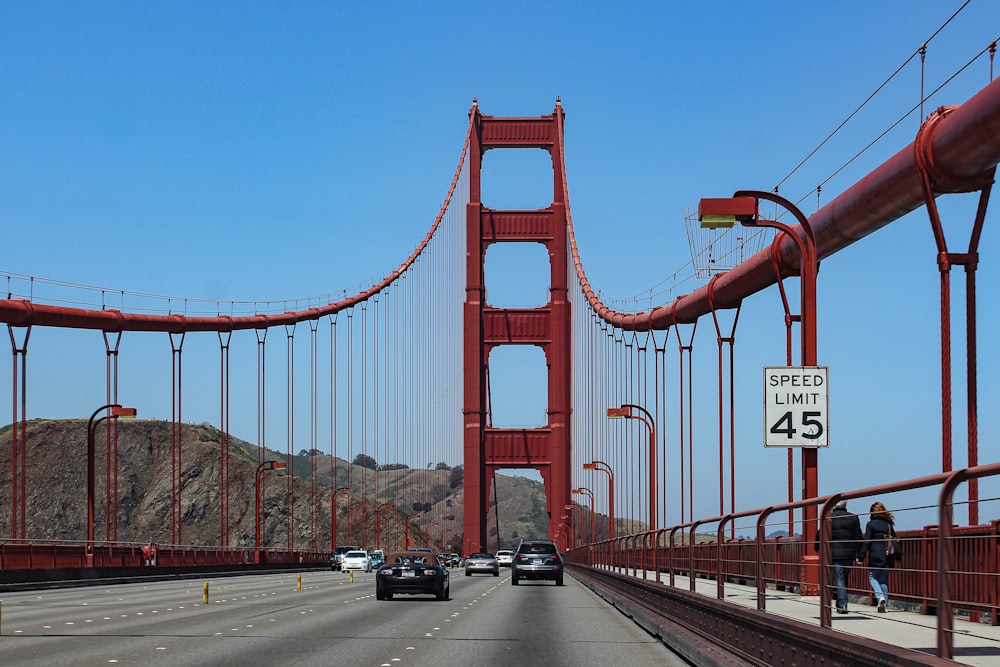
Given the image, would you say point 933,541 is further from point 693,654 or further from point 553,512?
point 553,512

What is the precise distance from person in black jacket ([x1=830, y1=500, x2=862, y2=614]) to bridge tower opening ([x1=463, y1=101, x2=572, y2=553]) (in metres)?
72.9

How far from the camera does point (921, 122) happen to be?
20484 mm

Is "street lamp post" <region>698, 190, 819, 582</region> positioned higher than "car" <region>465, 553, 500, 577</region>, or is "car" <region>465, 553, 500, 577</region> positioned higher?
"street lamp post" <region>698, 190, 819, 582</region>

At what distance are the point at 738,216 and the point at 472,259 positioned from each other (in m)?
69.2

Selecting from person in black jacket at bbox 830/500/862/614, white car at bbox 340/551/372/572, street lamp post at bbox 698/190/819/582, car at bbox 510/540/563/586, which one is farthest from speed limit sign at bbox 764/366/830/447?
white car at bbox 340/551/372/572

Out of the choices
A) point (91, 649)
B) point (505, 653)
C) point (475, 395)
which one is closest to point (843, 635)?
point (505, 653)

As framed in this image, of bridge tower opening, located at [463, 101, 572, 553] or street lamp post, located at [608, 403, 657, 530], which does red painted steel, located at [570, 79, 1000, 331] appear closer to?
street lamp post, located at [608, 403, 657, 530]

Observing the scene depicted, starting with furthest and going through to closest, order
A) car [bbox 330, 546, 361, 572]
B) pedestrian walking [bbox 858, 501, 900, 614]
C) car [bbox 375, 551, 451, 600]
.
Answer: car [bbox 330, 546, 361, 572] → car [bbox 375, 551, 451, 600] → pedestrian walking [bbox 858, 501, 900, 614]

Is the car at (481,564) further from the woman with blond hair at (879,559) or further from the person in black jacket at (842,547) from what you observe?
the woman with blond hair at (879,559)

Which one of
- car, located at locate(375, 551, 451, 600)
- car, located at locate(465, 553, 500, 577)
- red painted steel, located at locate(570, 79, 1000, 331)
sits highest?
red painted steel, located at locate(570, 79, 1000, 331)

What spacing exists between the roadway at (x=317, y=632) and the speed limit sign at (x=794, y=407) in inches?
110

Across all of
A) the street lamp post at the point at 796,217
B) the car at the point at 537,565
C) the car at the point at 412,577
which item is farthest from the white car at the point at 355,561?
the street lamp post at the point at 796,217

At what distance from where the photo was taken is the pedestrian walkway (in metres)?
7.11

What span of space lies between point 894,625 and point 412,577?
70.6ft
